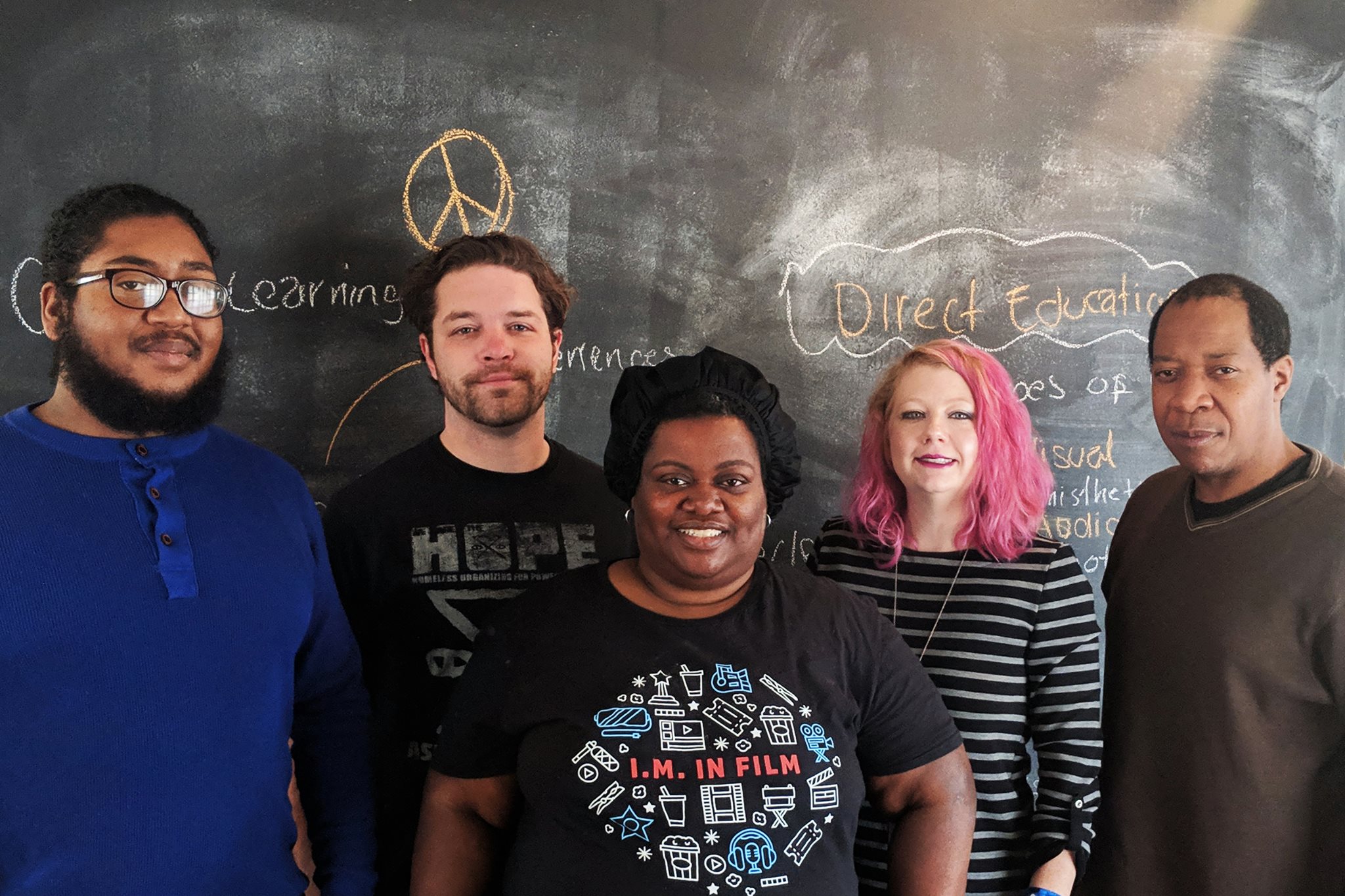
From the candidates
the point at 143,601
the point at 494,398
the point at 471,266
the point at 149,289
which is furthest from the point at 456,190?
the point at 143,601

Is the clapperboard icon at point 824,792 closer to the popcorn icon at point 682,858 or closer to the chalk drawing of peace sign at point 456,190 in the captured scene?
the popcorn icon at point 682,858

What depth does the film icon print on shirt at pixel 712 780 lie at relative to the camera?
1301mm

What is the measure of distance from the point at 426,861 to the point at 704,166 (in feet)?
5.70

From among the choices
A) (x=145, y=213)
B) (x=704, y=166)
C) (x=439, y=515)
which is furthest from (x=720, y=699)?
(x=704, y=166)

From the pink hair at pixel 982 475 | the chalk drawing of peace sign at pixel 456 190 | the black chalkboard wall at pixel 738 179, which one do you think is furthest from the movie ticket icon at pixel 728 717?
the chalk drawing of peace sign at pixel 456 190

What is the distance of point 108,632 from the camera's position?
4.26 feet

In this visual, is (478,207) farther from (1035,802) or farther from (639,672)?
(1035,802)

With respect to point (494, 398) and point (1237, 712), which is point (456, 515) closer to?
point (494, 398)

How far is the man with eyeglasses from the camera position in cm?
127

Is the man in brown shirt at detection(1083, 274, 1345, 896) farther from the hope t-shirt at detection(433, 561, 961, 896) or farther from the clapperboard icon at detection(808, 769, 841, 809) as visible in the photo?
the clapperboard icon at detection(808, 769, 841, 809)

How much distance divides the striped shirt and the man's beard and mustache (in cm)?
84

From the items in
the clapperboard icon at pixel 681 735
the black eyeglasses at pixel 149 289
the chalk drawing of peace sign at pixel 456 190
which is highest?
the chalk drawing of peace sign at pixel 456 190

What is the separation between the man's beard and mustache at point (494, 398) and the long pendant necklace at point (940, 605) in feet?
2.69

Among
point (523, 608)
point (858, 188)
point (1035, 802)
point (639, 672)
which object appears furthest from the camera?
point (858, 188)
